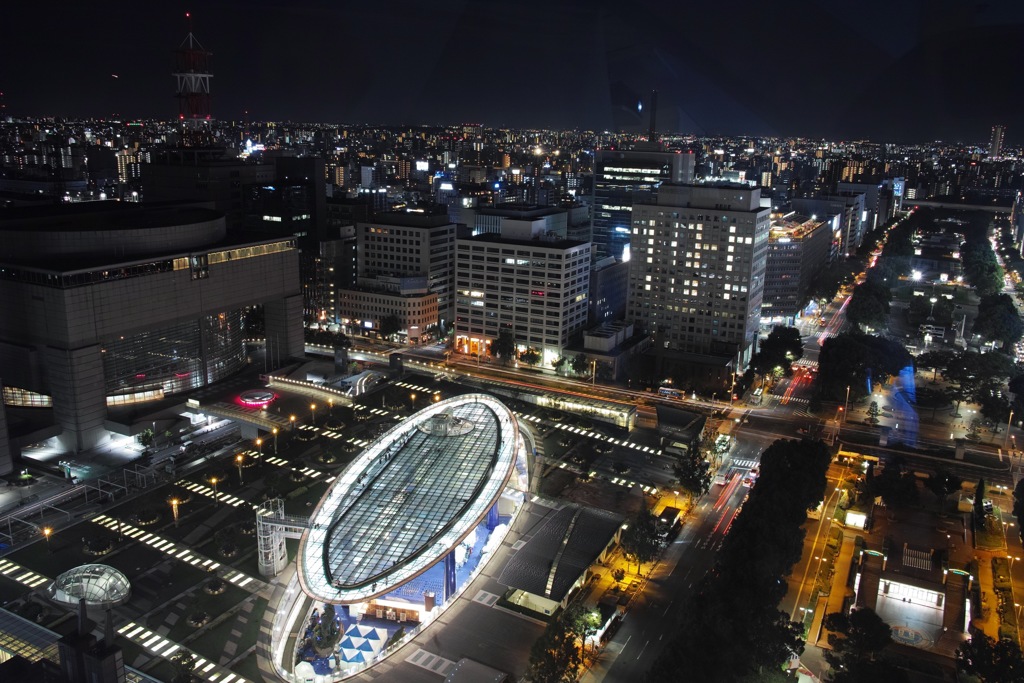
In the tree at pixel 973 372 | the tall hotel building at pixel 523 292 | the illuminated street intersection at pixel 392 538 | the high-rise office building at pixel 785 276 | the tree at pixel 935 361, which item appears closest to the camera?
the illuminated street intersection at pixel 392 538

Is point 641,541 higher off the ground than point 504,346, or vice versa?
point 504,346

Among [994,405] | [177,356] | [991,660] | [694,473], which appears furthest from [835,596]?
[177,356]

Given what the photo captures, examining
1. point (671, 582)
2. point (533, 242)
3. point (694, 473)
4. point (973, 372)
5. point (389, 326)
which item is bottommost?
point (671, 582)

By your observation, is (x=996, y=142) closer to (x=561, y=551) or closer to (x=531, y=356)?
(x=531, y=356)

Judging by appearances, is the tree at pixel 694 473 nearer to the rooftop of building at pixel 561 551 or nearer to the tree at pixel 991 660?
the rooftop of building at pixel 561 551

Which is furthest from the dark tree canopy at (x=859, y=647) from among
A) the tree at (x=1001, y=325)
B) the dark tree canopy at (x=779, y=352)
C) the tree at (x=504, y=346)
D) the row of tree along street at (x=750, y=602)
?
the tree at (x=1001, y=325)
